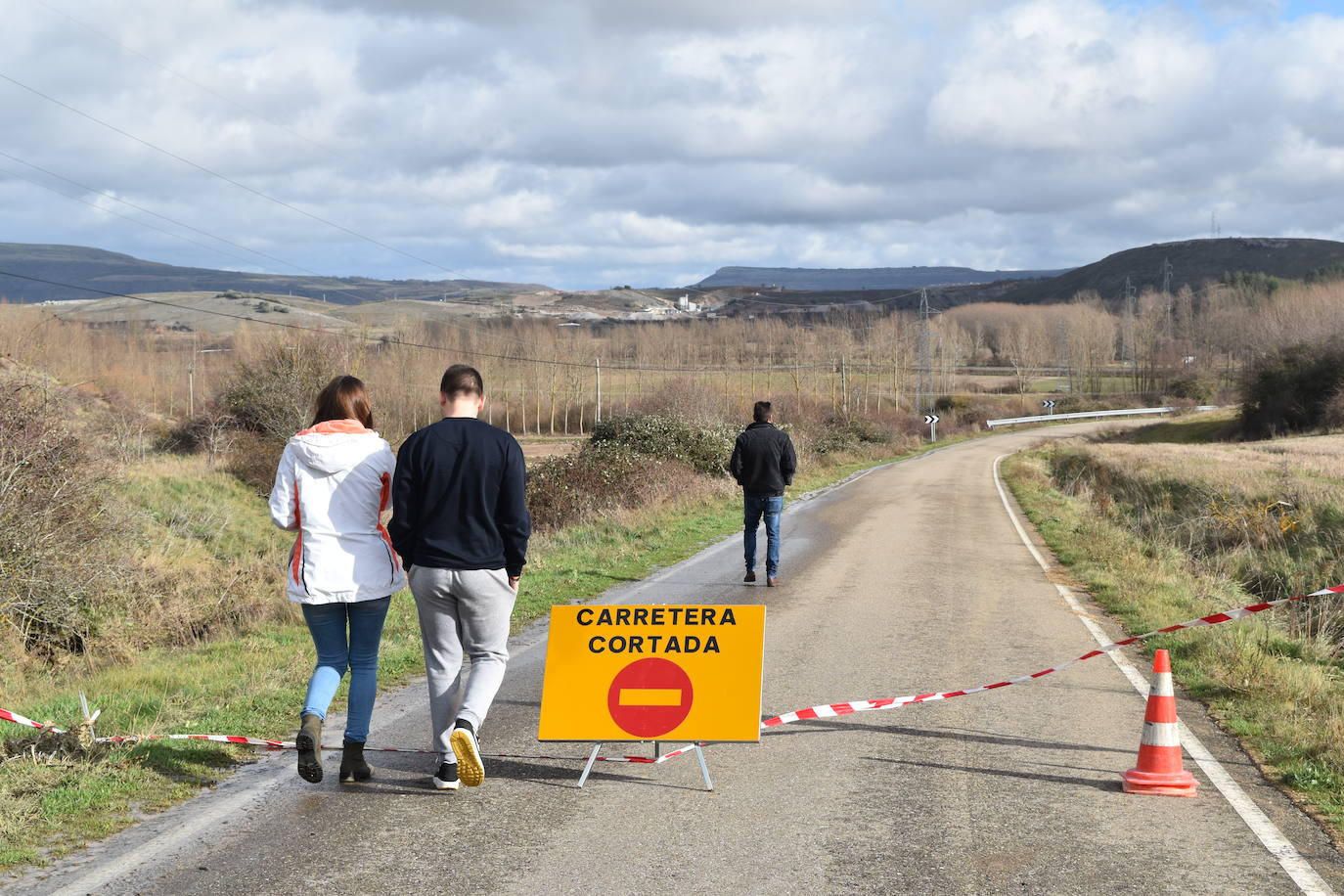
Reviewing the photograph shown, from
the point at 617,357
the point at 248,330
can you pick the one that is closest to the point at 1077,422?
the point at 617,357

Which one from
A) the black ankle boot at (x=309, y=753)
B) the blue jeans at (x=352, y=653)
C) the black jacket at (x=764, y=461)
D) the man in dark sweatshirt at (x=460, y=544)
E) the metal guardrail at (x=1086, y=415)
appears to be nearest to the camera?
the black ankle boot at (x=309, y=753)

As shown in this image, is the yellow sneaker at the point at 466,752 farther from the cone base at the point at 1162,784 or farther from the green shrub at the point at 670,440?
the green shrub at the point at 670,440

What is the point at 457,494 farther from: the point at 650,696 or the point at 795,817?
the point at 795,817

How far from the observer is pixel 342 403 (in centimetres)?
594

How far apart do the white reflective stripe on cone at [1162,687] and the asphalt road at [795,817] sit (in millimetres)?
528

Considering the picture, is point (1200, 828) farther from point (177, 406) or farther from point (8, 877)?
point (177, 406)

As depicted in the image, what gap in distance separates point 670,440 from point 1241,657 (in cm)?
2607

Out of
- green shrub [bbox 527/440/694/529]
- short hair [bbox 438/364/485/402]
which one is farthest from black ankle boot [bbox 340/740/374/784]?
green shrub [bbox 527/440/694/529]

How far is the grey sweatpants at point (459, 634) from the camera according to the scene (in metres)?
5.79

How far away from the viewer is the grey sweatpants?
5.79 m

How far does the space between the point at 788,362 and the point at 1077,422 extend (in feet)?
100

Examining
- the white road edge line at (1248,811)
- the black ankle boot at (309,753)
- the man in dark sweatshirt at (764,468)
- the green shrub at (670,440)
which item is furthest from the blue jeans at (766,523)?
the green shrub at (670,440)

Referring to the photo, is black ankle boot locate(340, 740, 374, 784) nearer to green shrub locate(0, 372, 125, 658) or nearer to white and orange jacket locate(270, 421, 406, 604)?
white and orange jacket locate(270, 421, 406, 604)

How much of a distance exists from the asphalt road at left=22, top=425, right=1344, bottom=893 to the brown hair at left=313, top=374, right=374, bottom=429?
1.93 m
